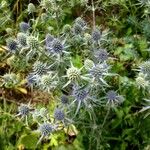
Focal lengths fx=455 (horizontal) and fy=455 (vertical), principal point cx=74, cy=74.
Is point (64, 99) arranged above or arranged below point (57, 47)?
below

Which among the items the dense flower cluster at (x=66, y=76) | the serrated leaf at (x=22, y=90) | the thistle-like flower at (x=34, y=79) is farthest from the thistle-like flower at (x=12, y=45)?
the serrated leaf at (x=22, y=90)

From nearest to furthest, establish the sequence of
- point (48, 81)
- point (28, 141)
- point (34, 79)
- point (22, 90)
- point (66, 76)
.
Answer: point (66, 76) < point (48, 81) < point (34, 79) < point (28, 141) < point (22, 90)

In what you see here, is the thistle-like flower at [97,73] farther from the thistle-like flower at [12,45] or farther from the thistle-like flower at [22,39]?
the thistle-like flower at [12,45]

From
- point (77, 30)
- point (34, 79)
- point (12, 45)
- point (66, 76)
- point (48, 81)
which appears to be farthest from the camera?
point (77, 30)

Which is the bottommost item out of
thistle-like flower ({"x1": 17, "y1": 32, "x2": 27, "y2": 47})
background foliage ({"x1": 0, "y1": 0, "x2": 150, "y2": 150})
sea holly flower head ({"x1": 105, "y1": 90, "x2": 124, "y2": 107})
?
background foliage ({"x1": 0, "y1": 0, "x2": 150, "y2": 150})

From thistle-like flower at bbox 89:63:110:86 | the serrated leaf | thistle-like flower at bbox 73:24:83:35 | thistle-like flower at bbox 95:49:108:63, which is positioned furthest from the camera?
the serrated leaf

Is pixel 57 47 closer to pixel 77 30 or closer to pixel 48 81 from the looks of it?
pixel 48 81

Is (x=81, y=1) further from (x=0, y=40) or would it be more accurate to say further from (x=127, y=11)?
(x=0, y=40)

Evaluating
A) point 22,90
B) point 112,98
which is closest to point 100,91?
point 112,98

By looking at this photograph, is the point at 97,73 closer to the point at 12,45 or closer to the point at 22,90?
the point at 12,45

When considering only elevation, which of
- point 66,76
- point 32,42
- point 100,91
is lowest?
point 100,91

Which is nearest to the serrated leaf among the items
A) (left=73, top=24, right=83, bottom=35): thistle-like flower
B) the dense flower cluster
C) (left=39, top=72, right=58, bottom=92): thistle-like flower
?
the dense flower cluster

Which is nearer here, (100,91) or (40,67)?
(40,67)

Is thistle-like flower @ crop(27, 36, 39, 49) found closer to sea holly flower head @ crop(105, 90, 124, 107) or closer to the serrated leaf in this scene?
sea holly flower head @ crop(105, 90, 124, 107)
